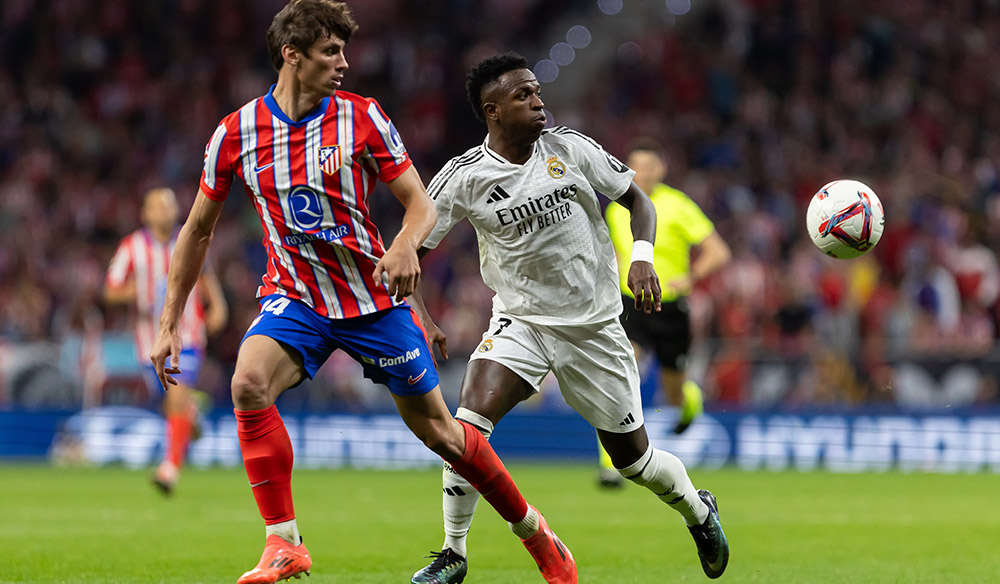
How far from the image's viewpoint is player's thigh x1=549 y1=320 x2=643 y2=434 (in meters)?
6.20

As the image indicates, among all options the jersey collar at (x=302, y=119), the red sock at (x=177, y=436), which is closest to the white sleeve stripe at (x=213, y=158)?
the jersey collar at (x=302, y=119)

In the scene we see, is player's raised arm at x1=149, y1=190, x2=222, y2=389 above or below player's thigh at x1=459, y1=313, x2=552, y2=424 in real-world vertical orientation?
above

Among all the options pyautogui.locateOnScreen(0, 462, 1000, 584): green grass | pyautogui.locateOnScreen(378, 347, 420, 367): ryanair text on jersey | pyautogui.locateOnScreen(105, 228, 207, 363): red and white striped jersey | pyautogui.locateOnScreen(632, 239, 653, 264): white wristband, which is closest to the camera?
pyautogui.locateOnScreen(378, 347, 420, 367): ryanair text on jersey

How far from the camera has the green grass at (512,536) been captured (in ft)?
22.1

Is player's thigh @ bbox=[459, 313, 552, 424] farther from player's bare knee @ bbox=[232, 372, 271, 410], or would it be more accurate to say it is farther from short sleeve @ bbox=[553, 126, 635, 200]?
player's bare knee @ bbox=[232, 372, 271, 410]

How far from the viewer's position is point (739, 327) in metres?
16.4

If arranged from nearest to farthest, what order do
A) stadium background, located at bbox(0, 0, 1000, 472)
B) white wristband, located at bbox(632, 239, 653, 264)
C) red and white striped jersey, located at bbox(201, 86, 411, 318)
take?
1. red and white striped jersey, located at bbox(201, 86, 411, 318)
2. white wristband, located at bbox(632, 239, 653, 264)
3. stadium background, located at bbox(0, 0, 1000, 472)

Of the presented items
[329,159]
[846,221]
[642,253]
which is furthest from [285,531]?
[846,221]

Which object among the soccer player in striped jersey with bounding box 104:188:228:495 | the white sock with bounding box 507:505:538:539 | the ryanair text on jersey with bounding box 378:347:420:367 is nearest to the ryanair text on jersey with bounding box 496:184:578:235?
the ryanair text on jersey with bounding box 378:347:420:367

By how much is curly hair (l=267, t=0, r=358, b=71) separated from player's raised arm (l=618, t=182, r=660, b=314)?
5.30 ft

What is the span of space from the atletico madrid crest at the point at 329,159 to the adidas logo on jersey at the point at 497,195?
1.05 m

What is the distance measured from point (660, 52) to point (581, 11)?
115 inches

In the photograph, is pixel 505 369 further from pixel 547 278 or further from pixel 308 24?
pixel 308 24

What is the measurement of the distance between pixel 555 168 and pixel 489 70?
1.86 ft
